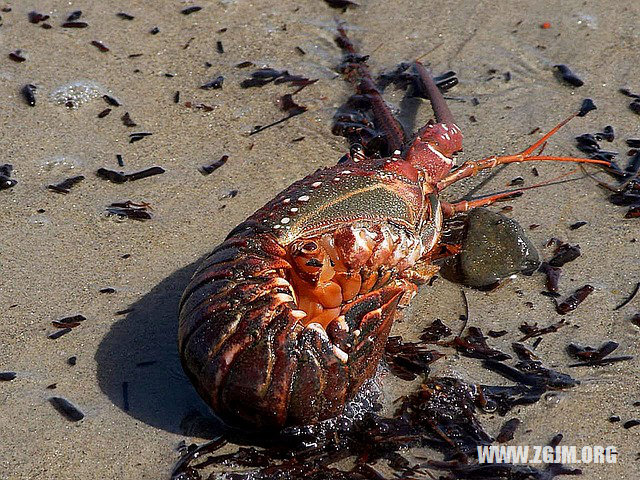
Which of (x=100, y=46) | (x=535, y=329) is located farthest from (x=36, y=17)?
(x=535, y=329)

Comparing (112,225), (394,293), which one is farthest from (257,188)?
(394,293)

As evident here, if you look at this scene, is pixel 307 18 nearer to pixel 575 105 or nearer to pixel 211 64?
pixel 211 64

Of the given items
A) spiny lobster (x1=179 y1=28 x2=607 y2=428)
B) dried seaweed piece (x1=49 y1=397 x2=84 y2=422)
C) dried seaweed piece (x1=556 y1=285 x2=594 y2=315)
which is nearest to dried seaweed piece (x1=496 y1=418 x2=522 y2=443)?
spiny lobster (x1=179 y1=28 x2=607 y2=428)

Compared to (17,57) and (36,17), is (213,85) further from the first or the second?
(36,17)

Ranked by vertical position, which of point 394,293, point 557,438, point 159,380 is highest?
point 394,293

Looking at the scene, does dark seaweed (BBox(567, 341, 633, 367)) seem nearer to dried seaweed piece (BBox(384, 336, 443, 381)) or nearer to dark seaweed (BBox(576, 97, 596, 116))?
dried seaweed piece (BBox(384, 336, 443, 381))

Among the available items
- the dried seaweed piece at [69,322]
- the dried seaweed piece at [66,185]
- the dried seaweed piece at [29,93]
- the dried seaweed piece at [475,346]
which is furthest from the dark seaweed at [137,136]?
the dried seaweed piece at [475,346]

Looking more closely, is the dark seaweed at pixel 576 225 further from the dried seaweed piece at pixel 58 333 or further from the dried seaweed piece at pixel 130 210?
the dried seaweed piece at pixel 58 333
